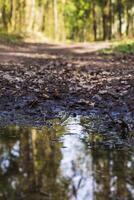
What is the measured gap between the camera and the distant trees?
3462cm

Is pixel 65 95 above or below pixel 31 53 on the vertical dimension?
below

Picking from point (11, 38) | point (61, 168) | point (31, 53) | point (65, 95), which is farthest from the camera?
point (11, 38)

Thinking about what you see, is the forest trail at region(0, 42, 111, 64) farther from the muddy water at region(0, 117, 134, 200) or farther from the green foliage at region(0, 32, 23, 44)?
the muddy water at region(0, 117, 134, 200)

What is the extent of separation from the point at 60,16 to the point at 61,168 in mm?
50678

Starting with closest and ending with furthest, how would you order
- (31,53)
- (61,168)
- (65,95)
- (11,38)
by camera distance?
(61,168), (65,95), (31,53), (11,38)

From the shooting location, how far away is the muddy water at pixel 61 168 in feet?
12.7

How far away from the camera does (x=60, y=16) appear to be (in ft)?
178

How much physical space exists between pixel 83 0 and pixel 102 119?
4815 cm

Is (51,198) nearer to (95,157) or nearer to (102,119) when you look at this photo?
(95,157)

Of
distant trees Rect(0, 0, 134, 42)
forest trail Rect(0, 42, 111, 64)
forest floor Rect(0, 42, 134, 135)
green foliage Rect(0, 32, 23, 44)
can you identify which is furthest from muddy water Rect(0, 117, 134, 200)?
distant trees Rect(0, 0, 134, 42)

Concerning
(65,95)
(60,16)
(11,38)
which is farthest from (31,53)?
(60,16)

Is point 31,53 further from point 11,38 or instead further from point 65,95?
point 65,95

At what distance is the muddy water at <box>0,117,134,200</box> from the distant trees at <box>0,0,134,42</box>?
28.8 meters

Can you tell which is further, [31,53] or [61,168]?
[31,53]
